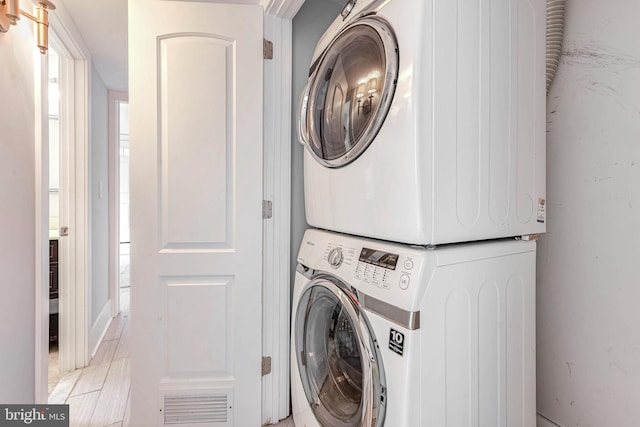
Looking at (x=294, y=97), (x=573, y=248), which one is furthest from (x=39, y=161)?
(x=573, y=248)

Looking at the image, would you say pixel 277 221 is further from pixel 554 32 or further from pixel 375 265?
pixel 554 32

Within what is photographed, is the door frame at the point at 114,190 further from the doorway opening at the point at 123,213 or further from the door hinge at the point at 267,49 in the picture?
A: the door hinge at the point at 267,49

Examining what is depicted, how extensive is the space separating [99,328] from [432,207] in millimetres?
2834

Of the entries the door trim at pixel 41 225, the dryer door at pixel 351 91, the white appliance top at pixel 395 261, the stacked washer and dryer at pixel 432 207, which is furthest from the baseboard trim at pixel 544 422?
the door trim at pixel 41 225

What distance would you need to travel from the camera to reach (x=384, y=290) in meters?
0.97

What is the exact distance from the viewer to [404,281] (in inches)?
36.5

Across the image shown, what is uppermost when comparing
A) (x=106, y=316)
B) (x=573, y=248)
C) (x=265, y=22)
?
(x=265, y=22)

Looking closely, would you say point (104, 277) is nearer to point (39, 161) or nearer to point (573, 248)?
point (39, 161)

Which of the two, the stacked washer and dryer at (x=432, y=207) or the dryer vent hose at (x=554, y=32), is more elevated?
the dryer vent hose at (x=554, y=32)

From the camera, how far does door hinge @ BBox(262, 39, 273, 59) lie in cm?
169

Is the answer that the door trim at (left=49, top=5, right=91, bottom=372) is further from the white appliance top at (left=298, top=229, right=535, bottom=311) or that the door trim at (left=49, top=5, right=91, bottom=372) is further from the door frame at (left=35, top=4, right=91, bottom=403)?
the white appliance top at (left=298, top=229, right=535, bottom=311)

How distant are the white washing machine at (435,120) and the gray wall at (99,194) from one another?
81.0 inches

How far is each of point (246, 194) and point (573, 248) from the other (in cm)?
144

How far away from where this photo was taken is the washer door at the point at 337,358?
3.27 feet
